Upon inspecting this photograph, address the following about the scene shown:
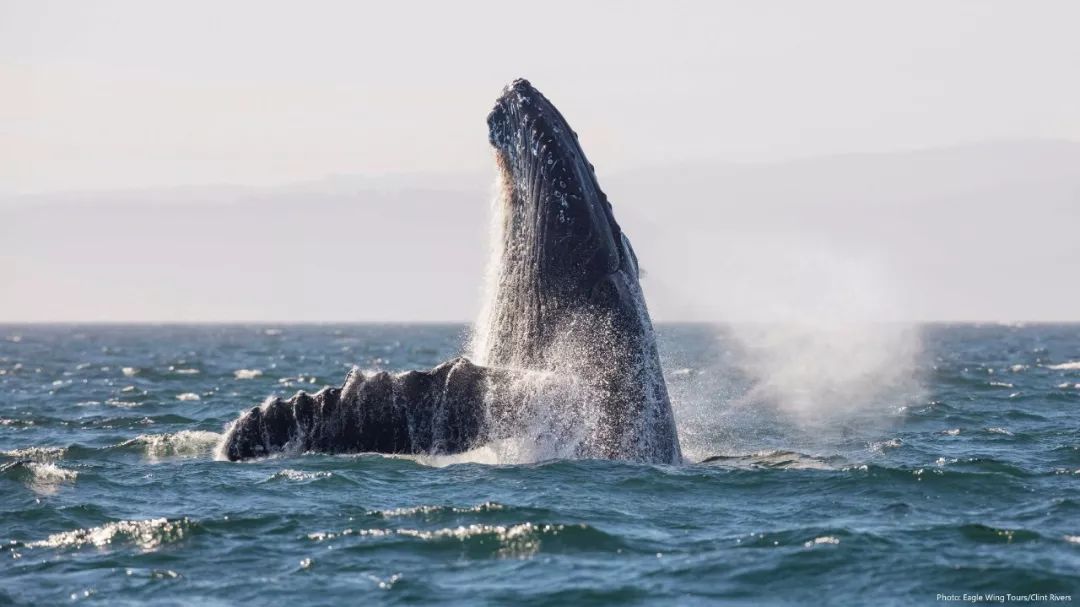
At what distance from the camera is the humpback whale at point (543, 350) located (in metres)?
12.3

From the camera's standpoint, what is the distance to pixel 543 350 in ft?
44.2

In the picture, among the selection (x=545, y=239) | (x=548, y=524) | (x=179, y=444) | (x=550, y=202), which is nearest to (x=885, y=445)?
(x=545, y=239)

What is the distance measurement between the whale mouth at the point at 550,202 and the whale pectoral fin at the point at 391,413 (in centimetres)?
140

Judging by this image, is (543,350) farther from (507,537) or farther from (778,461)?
(778,461)

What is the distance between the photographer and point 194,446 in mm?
17438

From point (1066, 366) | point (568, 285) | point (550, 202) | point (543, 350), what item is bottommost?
point (1066, 366)

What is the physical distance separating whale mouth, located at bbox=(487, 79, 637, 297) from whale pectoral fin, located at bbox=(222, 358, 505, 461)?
140cm

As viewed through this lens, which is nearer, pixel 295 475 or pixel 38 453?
pixel 295 475

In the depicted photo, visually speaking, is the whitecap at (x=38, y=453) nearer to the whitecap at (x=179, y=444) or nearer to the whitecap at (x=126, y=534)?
the whitecap at (x=179, y=444)

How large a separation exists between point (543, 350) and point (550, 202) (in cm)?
141

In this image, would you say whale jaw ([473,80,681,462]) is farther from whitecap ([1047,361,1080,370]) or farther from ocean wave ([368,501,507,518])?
whitecap ([1047,361,1080,370])

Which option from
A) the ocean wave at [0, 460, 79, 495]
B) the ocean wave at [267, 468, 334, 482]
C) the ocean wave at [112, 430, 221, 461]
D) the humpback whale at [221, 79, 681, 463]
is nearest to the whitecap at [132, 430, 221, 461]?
the ocean wave at [112, 430, 221, 461]

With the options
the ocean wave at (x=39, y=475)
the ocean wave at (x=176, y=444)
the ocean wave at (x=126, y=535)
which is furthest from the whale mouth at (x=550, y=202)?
the ocean wave at (x=176, y=444)

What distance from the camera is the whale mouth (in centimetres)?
1328
